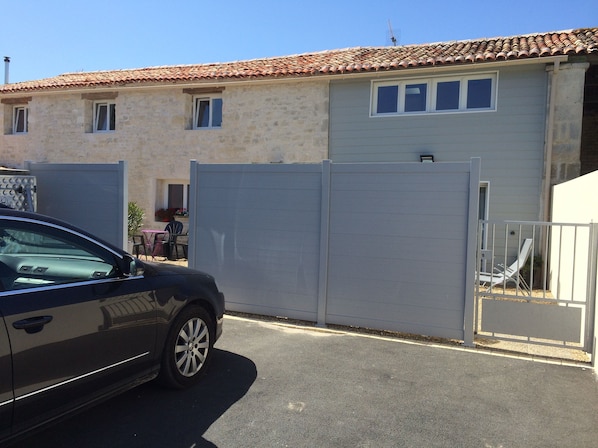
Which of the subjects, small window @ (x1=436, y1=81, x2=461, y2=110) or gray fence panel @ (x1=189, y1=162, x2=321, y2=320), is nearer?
gray fence panel @ (x1=189, y1=162, x2=321, y2=320)

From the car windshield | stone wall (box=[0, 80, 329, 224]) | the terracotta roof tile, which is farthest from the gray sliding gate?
the terracotta roof tile

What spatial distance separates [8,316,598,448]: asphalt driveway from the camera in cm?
313

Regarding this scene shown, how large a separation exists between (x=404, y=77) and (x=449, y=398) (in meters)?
8.73

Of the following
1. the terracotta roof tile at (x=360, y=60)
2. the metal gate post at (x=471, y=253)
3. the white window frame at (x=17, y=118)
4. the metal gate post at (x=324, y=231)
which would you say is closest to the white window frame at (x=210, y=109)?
the terracotta roof tile at (x=360, y=60)

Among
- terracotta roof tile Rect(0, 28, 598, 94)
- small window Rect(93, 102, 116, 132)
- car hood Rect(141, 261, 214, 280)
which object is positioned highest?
terracotta roof tile Rect(0, 28, 598, 94)

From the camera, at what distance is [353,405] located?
3.65m

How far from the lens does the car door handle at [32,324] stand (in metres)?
2.55

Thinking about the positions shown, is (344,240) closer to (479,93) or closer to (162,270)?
(162,270)

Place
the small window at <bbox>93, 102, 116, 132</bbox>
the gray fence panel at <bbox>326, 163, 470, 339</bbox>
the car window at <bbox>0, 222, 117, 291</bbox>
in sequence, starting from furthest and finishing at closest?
the small window at <bbox>93, 102, 116, 132</bbox> < the gray fence panel at <bbox>326, 163, 470, 339</bbox> < the car window at <bbox>0, 222, 117, 291</bbox>

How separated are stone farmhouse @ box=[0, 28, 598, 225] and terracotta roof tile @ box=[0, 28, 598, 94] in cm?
4

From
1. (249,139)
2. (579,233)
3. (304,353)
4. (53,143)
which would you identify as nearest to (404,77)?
(249,139)

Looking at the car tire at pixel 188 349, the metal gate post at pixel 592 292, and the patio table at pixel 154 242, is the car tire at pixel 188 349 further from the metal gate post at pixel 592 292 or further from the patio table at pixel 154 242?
the patio table at pixel 154 242

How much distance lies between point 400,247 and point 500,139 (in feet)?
20.0

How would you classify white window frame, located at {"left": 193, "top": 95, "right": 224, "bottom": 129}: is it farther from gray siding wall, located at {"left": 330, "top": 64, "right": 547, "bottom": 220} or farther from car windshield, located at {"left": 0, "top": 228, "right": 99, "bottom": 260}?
car windshield, located at {"left": 0, "top": 228, "right": 99, "bottom": 260}
